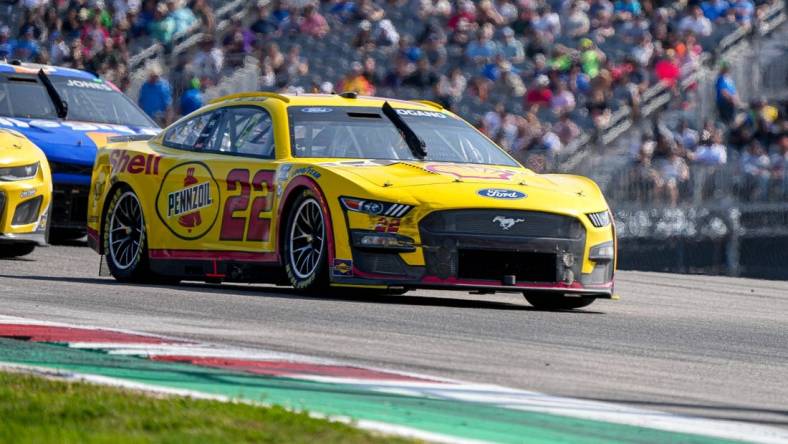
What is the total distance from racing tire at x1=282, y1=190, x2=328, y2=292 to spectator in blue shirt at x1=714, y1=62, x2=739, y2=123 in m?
12.4

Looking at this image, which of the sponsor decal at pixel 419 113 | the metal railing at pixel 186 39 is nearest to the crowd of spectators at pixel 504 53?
the metal railing at pixel 186 39

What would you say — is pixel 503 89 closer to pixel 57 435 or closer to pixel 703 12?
pixel 703 12

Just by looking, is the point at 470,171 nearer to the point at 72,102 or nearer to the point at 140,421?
the point at 140,421

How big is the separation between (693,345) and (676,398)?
2.37m

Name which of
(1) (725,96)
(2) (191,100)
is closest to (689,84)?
(1) (725,96)

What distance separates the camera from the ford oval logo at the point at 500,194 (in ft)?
34.9

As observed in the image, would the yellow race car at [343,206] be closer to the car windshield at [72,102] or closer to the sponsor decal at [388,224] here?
the sponsor decal at [388,224]

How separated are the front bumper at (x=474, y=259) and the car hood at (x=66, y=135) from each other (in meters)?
5.59

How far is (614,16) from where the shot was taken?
25781 millimetres

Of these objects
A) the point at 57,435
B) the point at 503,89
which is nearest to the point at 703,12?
the point at 503,89

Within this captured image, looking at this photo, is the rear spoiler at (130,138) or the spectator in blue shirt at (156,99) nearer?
the rear spoiler at (130,138)

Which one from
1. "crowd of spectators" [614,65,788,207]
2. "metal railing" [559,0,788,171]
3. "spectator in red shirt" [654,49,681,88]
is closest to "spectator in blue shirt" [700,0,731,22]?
"metal railing" [559,0,788,171]

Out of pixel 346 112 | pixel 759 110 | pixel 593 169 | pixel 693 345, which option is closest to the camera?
pixel 693 345

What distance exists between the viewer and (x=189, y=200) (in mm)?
11859
